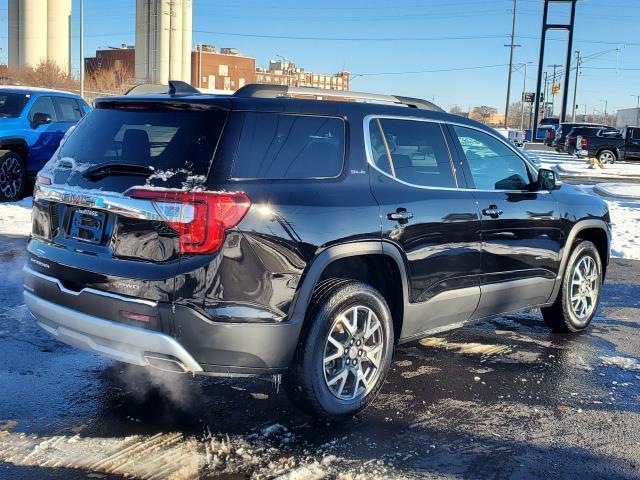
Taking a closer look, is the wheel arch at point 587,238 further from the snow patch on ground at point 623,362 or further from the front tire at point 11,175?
the front tire at point 11,175

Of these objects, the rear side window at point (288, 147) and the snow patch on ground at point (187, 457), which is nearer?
the snow patch on ground at point (187, 457)

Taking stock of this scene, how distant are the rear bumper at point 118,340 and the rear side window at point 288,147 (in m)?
0.94

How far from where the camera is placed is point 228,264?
3471 millimetres

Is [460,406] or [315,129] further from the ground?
[315,129]

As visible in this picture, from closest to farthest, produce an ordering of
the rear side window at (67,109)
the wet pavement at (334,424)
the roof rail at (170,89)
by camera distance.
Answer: the wet pavement at (334,424), the roof rail at (170,89), the rear side window at (67,109)

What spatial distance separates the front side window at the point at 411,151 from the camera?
14.3 ft

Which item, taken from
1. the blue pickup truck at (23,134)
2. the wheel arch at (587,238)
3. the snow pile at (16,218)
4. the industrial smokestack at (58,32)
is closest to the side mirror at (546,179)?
the wheel arch at (587,238)

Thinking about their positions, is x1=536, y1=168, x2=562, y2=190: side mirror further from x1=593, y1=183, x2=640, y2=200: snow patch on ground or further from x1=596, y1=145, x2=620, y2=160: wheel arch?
x1=596, y1=145, x2=620, y2=160: wheel arch

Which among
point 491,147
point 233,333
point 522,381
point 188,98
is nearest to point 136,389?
point 233,333

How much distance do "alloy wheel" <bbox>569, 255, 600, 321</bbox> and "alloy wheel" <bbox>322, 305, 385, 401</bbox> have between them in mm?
2559

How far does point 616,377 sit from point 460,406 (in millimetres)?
1415

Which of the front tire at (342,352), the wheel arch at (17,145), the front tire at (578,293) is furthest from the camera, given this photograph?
the wheel arch at (17,145)

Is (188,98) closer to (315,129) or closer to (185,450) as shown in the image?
(315,129)

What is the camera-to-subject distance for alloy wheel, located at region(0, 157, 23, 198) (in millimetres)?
11703
